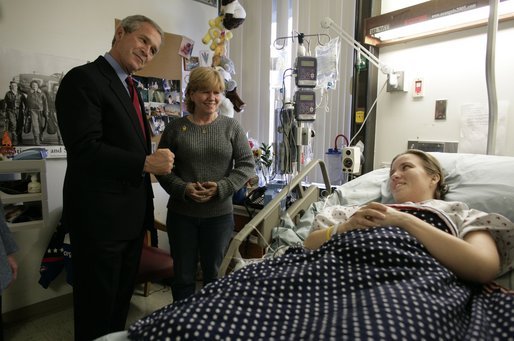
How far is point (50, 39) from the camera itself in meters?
2.08

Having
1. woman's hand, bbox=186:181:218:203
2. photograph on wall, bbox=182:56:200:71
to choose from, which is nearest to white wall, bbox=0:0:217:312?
photograph on wall, bbox=182:56:200:71

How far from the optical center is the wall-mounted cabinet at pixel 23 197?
1625mm

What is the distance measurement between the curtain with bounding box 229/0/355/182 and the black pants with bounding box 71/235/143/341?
1475mm

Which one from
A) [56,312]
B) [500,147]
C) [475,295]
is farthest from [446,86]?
[56,312]

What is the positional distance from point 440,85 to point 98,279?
195 centimetres

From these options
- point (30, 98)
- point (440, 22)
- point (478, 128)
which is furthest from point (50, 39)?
point (478, 128)

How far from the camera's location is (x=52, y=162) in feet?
7.02

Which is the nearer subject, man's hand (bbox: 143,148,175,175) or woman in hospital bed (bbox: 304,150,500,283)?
woman in hospital bed (bbox: 304,150,500,283)

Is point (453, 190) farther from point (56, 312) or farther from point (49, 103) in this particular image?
point (56, 312)

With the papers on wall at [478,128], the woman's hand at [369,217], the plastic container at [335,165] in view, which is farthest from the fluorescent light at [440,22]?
the woman's hand at [369,217]

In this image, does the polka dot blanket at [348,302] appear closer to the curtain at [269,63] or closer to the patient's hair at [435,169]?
the patient's hair at [435,169]

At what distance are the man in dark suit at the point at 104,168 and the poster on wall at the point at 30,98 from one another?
886mm

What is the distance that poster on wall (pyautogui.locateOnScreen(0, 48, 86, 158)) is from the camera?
6.33ft

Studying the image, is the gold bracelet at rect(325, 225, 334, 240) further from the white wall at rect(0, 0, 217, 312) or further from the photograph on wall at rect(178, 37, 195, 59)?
the photograph on wall at rect(178, 37, 195, 59)
